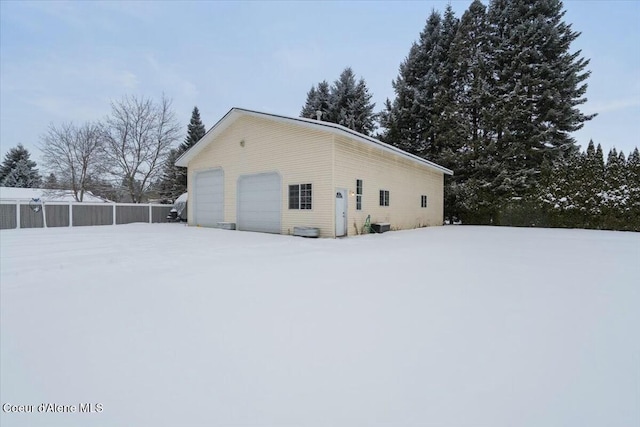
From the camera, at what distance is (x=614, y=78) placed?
52.5 ft

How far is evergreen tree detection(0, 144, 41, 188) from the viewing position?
34.1m

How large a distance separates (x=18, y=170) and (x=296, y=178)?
39.6 meters

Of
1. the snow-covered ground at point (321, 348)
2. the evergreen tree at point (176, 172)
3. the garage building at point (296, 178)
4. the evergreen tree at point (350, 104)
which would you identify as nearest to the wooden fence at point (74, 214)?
the garage building at point (296, 178)

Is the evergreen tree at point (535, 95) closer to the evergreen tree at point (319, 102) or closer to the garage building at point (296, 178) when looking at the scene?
the garage building at point (296, 178)

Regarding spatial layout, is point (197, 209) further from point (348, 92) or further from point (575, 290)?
point (348, 92)

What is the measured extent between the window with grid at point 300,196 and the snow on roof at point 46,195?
1737 cm

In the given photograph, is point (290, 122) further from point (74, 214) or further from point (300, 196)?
point (74, 214)

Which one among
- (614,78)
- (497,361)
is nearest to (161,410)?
(497,361)

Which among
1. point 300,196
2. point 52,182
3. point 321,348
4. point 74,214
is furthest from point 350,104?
point 321,348

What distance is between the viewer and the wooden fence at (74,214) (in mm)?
14164

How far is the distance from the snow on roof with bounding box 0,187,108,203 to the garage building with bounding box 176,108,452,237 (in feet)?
40.4

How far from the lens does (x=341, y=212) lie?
36.7 feet

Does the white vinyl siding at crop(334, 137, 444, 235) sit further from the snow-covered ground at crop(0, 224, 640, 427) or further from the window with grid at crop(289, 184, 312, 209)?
the snow-covered ground at crop(0, 224, 640, 427)

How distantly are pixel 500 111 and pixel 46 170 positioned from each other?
32.7 metres
